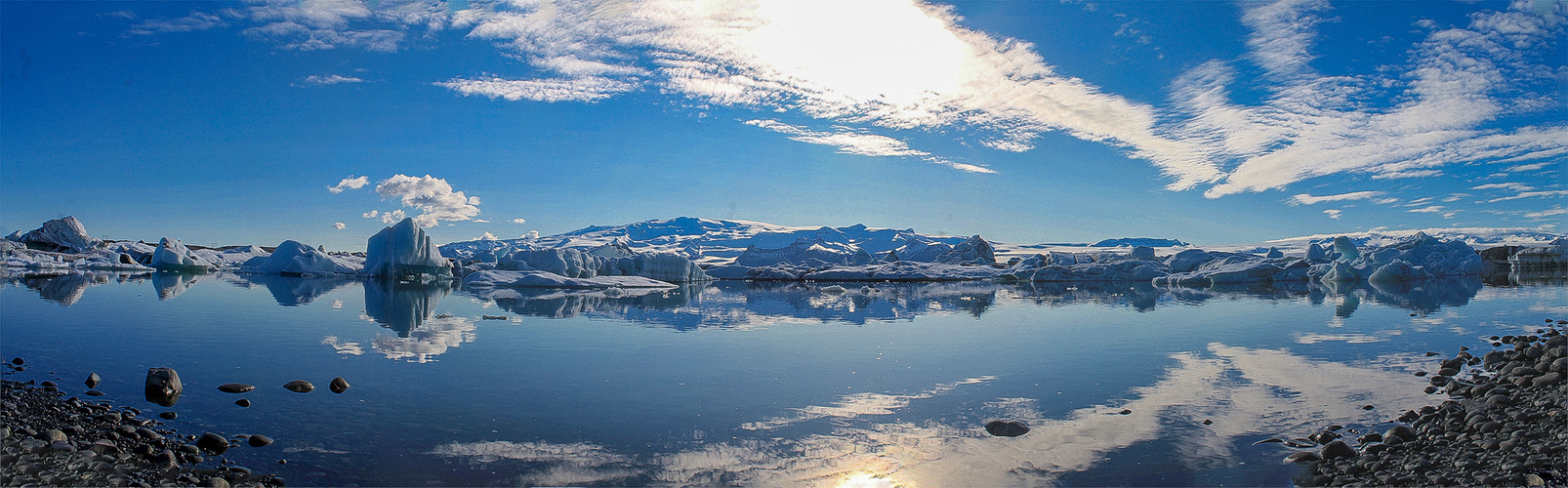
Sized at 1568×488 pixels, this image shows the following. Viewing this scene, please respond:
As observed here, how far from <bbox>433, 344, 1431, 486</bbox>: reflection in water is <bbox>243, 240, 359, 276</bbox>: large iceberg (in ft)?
162

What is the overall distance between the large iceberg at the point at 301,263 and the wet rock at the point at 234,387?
4532 cm

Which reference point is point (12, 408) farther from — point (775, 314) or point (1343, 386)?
point (775, 314)

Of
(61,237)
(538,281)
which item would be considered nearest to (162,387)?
(538,281)

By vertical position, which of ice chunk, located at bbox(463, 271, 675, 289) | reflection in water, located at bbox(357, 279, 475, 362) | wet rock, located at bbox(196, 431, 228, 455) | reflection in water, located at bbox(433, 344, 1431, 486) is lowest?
reflection in water, located at bbox(433, 344, 1431, 486)

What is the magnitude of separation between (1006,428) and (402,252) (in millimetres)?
39085

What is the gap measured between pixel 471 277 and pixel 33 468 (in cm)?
3496

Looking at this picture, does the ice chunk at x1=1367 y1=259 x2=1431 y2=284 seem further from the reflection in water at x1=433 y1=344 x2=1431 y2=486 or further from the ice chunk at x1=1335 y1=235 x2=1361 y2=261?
the reflection in water at x1=433 y1=344 x2=1431 y2=486

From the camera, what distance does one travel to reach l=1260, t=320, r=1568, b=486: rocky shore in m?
4.82

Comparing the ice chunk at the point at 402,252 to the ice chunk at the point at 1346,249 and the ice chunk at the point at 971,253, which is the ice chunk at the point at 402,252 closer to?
the ice chunk at the point at 971,253

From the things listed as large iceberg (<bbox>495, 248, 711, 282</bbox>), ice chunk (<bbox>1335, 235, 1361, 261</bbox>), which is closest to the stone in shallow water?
large iceberg (<bbox>495, 248, 711, 282</bbox>)

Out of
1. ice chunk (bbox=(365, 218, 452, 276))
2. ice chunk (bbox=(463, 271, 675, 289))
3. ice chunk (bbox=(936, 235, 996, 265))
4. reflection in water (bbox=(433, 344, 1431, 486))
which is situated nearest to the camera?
reflection in water (bbox=(433, 344, 1431, 486))

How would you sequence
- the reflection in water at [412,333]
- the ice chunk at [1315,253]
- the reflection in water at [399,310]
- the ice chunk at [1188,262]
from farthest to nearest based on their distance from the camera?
the ice chunk at [1188,262] < the ice chunk at [1315,253] < the reflection in water at [399,310] < the reflection in water at [412,333]

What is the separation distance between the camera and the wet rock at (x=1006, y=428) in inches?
248

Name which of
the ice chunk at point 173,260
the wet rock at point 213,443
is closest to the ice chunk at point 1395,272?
the wet rock at point 213,443
